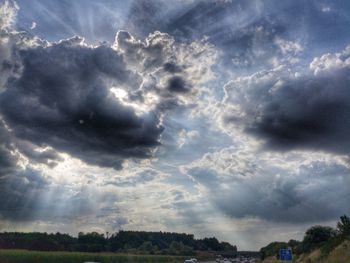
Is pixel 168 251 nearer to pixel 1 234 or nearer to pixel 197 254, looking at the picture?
pixel 197 254

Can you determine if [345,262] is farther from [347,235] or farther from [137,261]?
[137,261]

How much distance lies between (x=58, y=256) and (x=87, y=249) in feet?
344

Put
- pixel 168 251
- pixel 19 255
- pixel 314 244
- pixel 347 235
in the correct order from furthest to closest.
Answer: pixel 168 251 < pixel 314 244 < pixel 19 255 < pixel 347 235

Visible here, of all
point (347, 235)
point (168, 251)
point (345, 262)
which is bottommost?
point (345, 262)

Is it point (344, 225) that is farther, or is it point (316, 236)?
point (316, 236)

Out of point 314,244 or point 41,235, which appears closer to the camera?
point 314,244

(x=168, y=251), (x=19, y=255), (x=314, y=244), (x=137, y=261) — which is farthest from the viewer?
(x=168, y=251)

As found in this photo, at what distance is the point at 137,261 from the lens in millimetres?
101750

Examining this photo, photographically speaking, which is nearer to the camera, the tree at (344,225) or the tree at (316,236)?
the tree at (344,225)

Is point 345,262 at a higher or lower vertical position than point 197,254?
lower

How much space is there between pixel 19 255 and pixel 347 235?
48.9m

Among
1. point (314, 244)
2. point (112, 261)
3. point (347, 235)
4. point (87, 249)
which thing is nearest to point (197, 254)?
point (87, 249)

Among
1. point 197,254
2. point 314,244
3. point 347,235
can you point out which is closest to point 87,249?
point 197,254

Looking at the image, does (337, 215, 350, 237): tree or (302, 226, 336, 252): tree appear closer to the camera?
(337, 215, 350, 237): tree
